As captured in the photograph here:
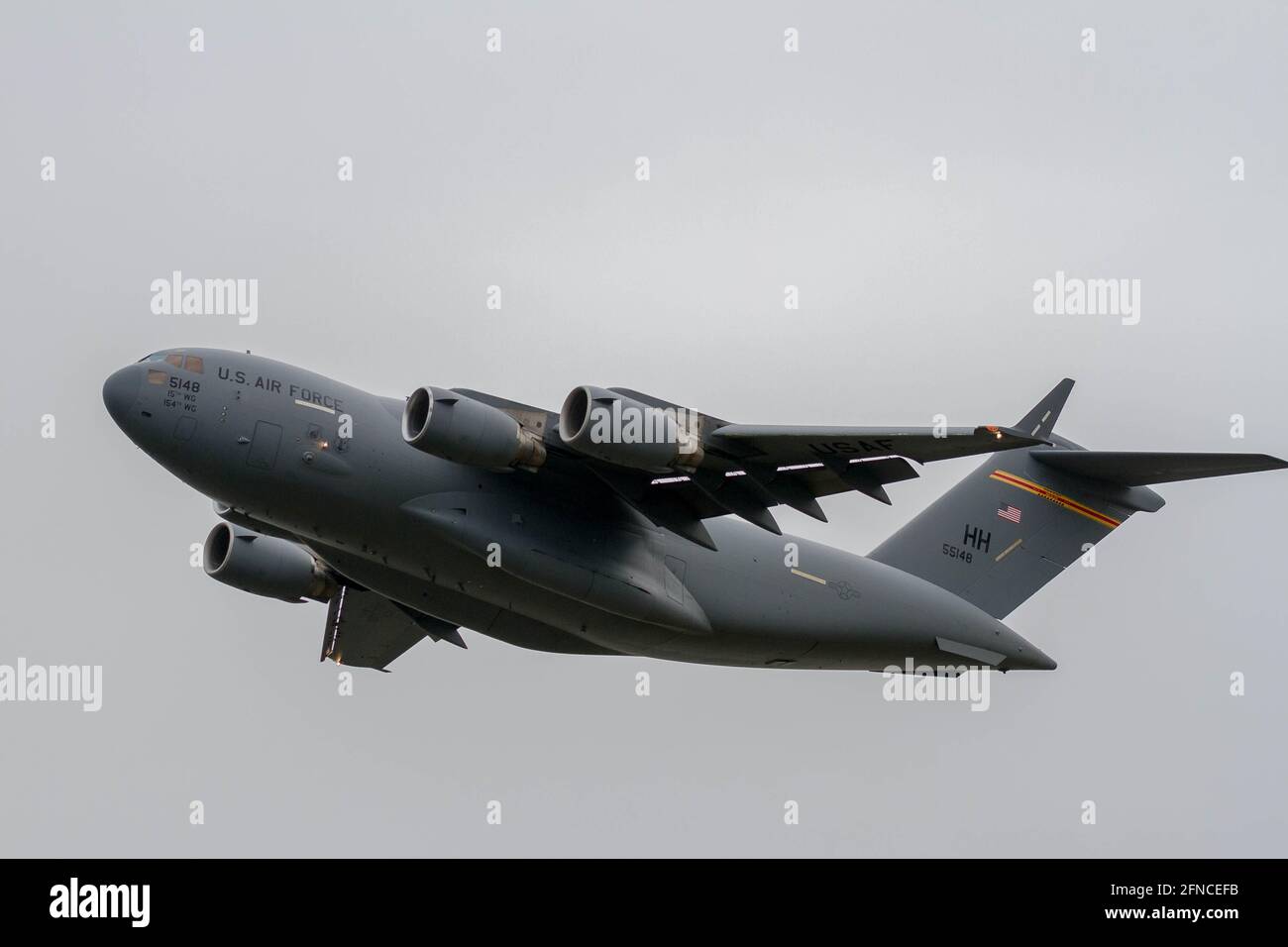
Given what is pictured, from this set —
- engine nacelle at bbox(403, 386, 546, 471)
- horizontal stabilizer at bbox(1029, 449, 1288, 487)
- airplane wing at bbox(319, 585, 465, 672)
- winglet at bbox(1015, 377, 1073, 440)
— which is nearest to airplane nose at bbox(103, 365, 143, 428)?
engine nacelle at bbox(403, 386, 546, 471)

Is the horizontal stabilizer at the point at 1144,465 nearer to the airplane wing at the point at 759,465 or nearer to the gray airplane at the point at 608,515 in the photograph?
the gray airplane at the point at 608,515

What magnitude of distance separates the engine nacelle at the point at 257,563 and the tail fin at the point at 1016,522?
613 cm

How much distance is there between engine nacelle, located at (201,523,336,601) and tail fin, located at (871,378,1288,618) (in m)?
6.13

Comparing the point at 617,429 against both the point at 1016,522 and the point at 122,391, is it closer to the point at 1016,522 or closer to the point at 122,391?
the point at 122,391

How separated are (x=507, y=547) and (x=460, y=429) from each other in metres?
1.38

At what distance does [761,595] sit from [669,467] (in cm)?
244

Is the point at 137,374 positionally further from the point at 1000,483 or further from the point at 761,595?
the point at 1000,483

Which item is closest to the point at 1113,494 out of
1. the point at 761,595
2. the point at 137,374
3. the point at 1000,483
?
→ the point at 1000,483

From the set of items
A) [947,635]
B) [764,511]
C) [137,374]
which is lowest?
[947,635]

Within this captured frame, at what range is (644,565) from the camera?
15.8m

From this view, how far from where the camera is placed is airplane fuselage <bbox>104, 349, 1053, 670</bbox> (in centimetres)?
1429

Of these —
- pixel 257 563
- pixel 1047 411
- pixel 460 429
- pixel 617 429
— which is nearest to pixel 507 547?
pixel 460 429

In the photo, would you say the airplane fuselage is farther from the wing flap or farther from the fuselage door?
the wing flap

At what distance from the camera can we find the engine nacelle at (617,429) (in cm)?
1411
